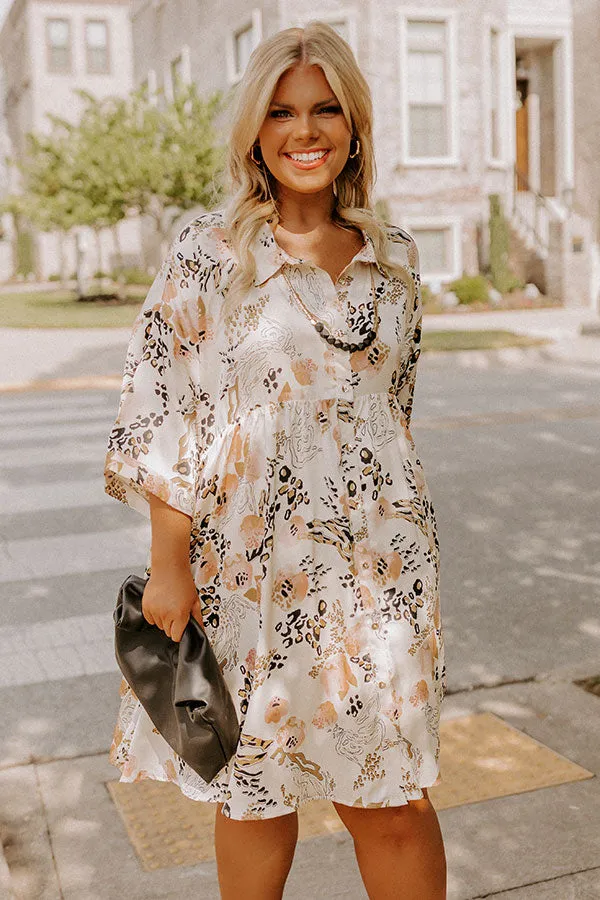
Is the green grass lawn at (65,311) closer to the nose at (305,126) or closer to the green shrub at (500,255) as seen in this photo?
the green shrub at (500,255)

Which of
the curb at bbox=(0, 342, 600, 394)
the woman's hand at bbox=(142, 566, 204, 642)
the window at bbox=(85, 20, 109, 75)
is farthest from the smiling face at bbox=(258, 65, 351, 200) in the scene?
the window at bbox=(85, 20, 109, 75)

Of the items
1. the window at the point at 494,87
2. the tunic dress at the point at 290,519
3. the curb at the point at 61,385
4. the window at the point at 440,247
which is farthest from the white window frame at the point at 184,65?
the tunic dress at the point at 290,519

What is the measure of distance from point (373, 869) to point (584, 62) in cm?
2739

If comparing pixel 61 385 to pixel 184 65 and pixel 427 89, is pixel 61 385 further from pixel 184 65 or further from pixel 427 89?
pixel 184 65

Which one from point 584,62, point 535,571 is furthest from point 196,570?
point 584,62

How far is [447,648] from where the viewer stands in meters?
4.82

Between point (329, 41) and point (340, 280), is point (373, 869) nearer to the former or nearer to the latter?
point (340, 280)

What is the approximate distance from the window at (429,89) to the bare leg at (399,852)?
73.3 feet

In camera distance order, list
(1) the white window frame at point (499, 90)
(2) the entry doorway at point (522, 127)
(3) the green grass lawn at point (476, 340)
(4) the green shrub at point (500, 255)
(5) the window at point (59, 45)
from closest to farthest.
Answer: (3) the green grass lawn at point (476, 340), (4) the green shrub at point (500, 255), (1) the white window frame at point (499, 90), (2) the entry doorway at point (522, 127), (5) the window at point (59, 45)

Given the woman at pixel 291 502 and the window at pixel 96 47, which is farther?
the window at pixel 96 47

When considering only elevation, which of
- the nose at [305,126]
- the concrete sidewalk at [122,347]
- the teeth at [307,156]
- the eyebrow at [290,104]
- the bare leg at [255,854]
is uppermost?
the eyebrow at [290,104]

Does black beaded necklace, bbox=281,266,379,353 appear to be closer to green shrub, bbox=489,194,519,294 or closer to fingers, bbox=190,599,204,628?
fingers, bbox=190,599,204,628

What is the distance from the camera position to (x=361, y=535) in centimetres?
227

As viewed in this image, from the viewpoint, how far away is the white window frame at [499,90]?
23.8 metres
